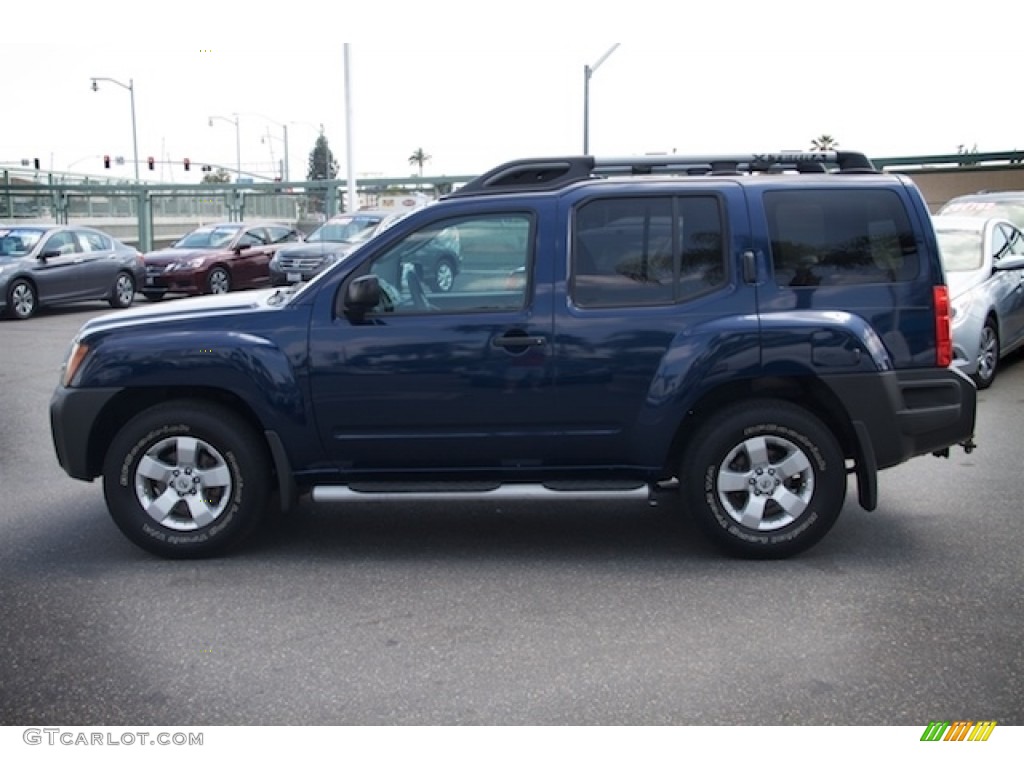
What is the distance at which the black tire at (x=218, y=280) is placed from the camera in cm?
2156

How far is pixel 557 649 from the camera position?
4.37 metres

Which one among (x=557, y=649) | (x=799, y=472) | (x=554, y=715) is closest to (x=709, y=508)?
(x=799, y=472)

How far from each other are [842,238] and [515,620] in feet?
8.10

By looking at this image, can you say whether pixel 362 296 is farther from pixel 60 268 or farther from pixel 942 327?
pixel 60 268

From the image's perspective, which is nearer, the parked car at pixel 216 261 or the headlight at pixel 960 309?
the headlight at pixel 960 309

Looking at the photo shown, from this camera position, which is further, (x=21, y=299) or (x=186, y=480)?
(x=21, y=299)

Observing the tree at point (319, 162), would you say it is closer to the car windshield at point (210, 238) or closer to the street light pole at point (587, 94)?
the street light pole at point (587, 94)

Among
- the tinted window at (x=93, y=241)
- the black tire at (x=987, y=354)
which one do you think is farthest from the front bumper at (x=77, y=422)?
the tinted window at (x=93, y=241)

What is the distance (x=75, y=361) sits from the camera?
18.4 feet

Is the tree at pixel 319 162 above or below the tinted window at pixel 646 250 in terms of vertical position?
above

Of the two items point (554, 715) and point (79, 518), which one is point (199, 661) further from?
point (79, 518)

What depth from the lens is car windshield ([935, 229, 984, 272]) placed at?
1068 cm

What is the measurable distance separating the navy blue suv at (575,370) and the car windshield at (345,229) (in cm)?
1717
